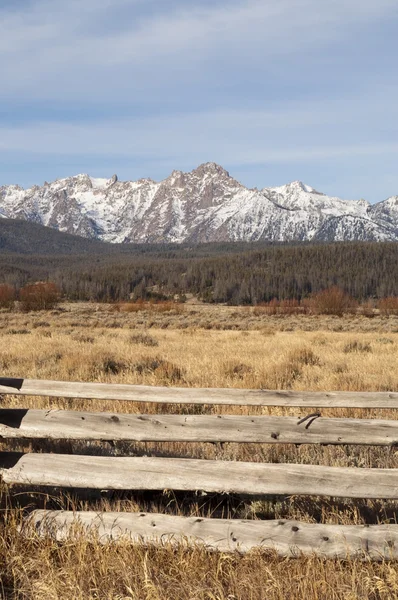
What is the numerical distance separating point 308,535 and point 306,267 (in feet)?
458

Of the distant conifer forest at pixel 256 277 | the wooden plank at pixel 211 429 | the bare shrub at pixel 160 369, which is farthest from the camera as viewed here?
the distant conifer forest at pixel 256 277

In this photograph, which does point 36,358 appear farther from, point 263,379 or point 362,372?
point 362,372

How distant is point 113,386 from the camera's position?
4.49m

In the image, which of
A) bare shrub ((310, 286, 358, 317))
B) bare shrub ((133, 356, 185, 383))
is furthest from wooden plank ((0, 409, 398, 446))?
bare shrub ((310, 286, 358, 317))

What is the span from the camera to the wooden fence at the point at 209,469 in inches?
123

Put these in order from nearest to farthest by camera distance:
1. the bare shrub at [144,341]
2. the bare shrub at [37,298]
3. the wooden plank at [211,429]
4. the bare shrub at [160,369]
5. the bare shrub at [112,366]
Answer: the wooden plank at [211,429] → the bare shrub at [160,369] → the bare shrub at [112,366] → the bare shrub at [144,341] → the bare shrub at [37,298]

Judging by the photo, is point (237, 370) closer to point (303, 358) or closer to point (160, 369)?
point (160, 369)

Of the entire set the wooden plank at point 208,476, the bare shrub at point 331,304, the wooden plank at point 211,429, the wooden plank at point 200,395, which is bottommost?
the bare shrub at point 331,304

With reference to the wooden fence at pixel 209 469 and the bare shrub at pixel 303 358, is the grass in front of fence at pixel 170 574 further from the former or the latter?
the bare shrub at pixel 303 358

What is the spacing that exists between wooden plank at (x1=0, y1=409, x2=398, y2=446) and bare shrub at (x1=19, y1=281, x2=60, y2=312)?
4438cm

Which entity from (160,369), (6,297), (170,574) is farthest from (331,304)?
(170,574)

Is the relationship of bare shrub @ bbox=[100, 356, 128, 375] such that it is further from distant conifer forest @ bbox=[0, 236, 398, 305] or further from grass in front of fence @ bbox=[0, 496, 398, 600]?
distant conifer forest @ bbox=[0, 236, 398, 305]

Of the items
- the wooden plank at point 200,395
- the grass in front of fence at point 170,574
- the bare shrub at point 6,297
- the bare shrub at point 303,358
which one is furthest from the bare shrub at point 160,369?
the bare shrub at point 6,297

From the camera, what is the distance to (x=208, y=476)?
348cm
